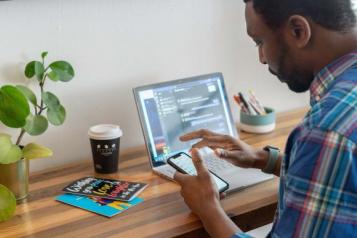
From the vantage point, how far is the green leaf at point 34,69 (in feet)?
4.33

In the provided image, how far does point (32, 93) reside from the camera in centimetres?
130

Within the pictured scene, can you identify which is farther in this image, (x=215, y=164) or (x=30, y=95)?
(x=215, y=164)

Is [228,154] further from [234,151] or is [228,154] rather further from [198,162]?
[198,162]

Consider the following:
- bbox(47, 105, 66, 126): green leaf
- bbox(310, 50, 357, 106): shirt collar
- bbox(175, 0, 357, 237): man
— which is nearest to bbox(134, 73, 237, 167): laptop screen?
bbox(47, 105, 66, 126): green leaf

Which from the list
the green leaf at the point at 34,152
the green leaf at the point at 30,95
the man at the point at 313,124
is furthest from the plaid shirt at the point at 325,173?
the green leaf at the point at 30,95

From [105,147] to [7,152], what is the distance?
11.5 inches

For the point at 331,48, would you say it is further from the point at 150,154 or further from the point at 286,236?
the point at 150,154

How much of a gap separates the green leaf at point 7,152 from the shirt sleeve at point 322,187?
25.8 inches

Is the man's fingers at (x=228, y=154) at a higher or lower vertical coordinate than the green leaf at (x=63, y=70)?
lower

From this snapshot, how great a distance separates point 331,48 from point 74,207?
27.3 inches

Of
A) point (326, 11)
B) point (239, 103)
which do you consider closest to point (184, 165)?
point (239, 103)

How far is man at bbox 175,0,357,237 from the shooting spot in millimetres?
813

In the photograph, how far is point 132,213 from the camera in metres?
1.15

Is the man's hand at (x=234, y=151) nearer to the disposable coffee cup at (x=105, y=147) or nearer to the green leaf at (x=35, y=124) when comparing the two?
the disposable coffee cup at (x=105, y=147)
